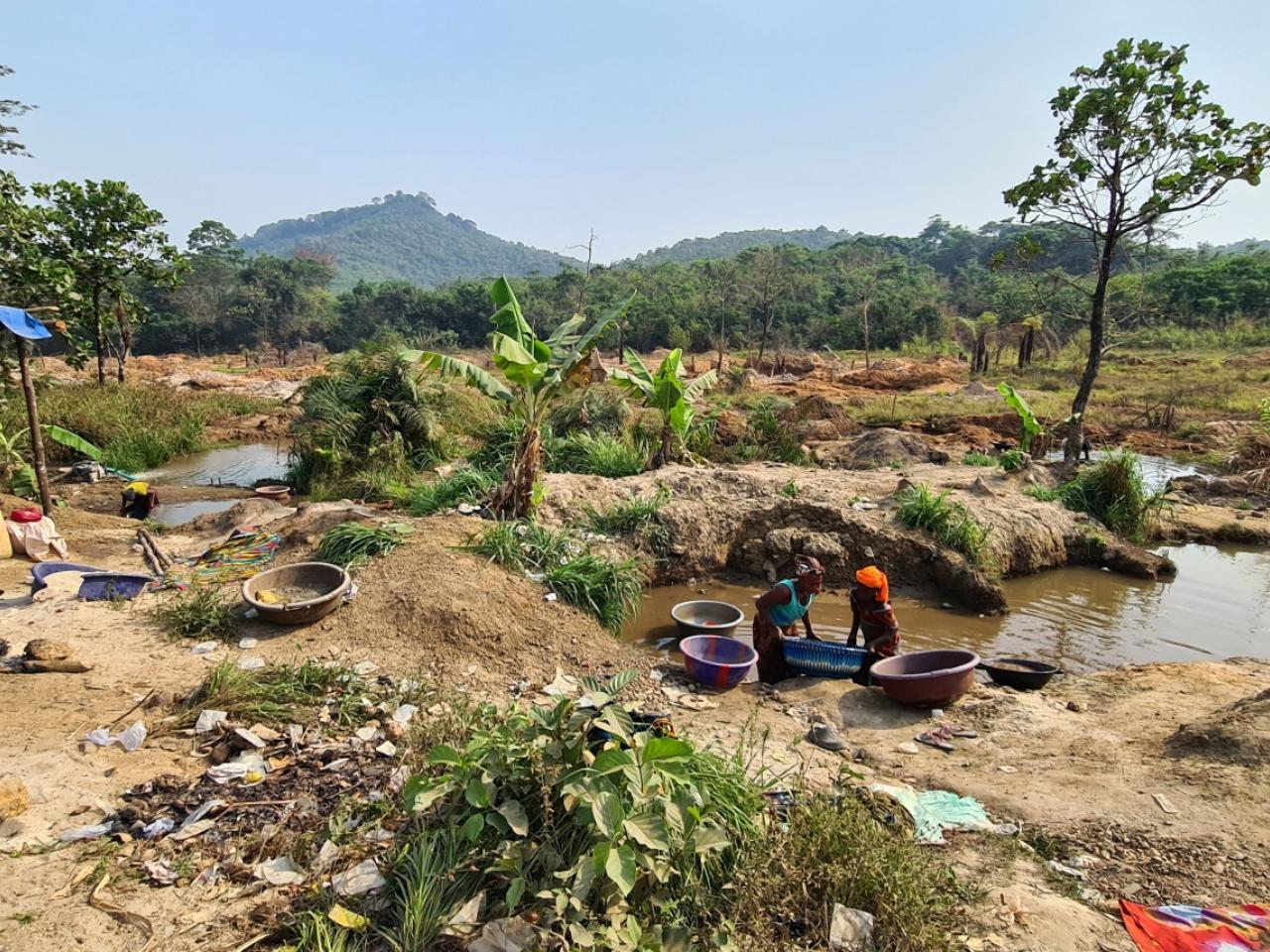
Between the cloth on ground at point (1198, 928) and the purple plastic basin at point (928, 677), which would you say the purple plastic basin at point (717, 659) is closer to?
the purple plastic basin at point (928, 677)

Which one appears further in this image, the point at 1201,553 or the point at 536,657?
the point at 1201,553

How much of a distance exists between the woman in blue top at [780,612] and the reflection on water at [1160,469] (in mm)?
9540

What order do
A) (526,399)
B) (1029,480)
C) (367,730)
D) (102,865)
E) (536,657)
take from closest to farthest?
(102,865), (367,730), (536,657), (526,399), (1029,480)

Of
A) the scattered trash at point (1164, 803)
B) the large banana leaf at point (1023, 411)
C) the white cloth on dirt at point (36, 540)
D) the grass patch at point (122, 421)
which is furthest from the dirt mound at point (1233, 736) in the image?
the grass patch at point (122, 421)

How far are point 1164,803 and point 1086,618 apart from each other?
4.33 metres

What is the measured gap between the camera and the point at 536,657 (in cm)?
542

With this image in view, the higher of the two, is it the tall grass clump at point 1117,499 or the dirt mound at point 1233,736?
the tall grass clump at point 1117,499

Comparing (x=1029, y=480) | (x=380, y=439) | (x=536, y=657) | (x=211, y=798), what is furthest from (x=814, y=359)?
(x=211, y=798)

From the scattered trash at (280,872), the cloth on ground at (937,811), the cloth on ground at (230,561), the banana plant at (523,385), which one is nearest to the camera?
the scattered trash at (280,872)

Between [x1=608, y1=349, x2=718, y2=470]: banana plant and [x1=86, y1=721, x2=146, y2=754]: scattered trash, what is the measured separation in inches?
258

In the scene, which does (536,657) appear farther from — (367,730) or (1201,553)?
(1201,553)

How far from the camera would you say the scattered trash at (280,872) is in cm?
275

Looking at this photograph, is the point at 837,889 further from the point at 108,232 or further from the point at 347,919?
the point at 108,232

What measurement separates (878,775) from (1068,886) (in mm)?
1172
